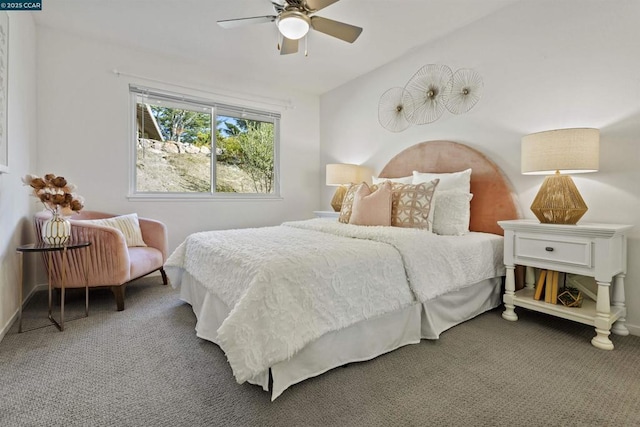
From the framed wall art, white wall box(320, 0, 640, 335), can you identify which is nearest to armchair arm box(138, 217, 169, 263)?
the framed wall art

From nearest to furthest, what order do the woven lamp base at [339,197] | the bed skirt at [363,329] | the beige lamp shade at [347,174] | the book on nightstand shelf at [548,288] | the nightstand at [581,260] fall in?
the bed skirt at [363,329], the nightstand at [581,260], the book on nightstand shelf at [548,288], the beige lamp shade at [347,174], the woven lamp base at [339,197]

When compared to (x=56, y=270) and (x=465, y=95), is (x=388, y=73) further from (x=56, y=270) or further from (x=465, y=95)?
(x=56, y=270)

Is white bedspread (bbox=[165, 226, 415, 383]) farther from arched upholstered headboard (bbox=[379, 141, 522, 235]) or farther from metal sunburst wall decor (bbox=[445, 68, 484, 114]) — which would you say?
metal sunburst wall decor (bbox=[445, 68, 484, 114])

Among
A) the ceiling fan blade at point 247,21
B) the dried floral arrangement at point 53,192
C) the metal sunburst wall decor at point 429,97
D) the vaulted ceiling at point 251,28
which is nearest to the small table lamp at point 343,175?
the metal sunburst wall decor at point 429,97

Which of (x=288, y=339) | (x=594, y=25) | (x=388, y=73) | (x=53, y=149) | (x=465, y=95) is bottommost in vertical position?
(x=288, y=339)

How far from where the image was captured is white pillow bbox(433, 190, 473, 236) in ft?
8.13

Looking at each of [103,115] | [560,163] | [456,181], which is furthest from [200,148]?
[560,163]

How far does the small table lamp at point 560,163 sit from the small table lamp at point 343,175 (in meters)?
1.93

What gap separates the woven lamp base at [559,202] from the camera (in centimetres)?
198

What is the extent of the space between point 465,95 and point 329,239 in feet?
6.74

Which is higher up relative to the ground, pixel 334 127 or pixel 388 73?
pixel 388 73

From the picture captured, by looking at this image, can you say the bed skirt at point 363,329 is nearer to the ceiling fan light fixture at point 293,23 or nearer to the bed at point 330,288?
the bed at point 330,288

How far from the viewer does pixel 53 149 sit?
2.95 metres

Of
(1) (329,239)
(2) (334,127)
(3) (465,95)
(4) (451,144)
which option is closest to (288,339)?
(1) (329,239)
